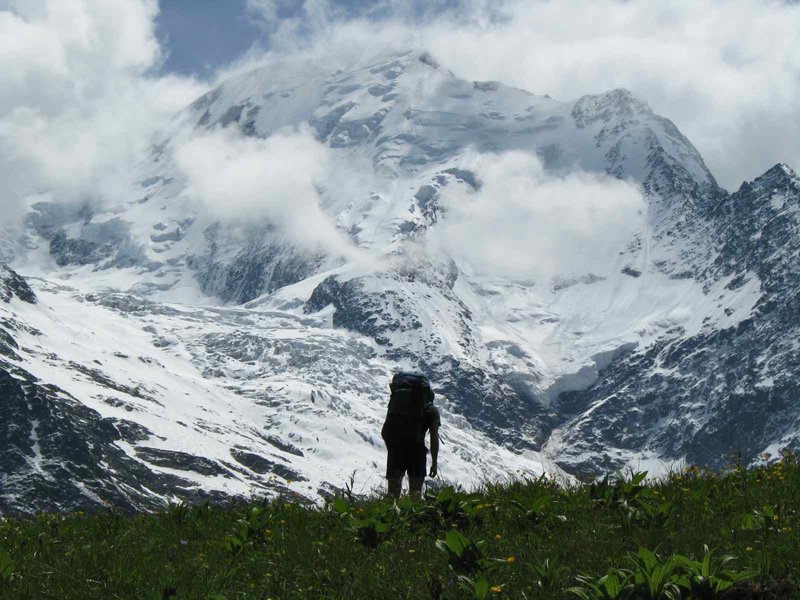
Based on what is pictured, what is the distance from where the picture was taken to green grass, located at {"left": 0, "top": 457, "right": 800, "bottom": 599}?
34.8ft

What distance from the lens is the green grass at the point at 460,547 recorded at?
10617 mm

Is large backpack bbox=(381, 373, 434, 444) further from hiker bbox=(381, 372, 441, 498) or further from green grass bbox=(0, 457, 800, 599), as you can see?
green grass bbox=(0, 457, 800, 599)

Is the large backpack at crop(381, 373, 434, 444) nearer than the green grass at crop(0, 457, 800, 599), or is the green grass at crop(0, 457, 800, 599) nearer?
the green grass at crop(0, 457, 800, 599)

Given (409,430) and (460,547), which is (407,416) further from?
(460,547)

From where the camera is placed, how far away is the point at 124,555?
13438mm

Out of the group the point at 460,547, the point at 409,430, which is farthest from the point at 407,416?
the point at 460,547

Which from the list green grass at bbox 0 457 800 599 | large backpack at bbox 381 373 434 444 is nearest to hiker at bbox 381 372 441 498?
large backpack at bbox 381 373 434 444

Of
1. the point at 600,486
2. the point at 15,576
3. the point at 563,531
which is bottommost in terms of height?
the point at 15,576

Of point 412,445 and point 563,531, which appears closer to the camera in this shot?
point 563,531

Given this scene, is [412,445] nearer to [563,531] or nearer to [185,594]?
[563,531]

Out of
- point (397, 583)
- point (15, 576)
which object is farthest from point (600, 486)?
point (15, 576)

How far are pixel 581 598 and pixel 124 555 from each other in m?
5.77

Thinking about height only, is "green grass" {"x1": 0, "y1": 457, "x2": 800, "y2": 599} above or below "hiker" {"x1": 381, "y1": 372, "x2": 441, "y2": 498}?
below

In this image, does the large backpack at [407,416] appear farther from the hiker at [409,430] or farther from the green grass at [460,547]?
the green grass at [460,547]
